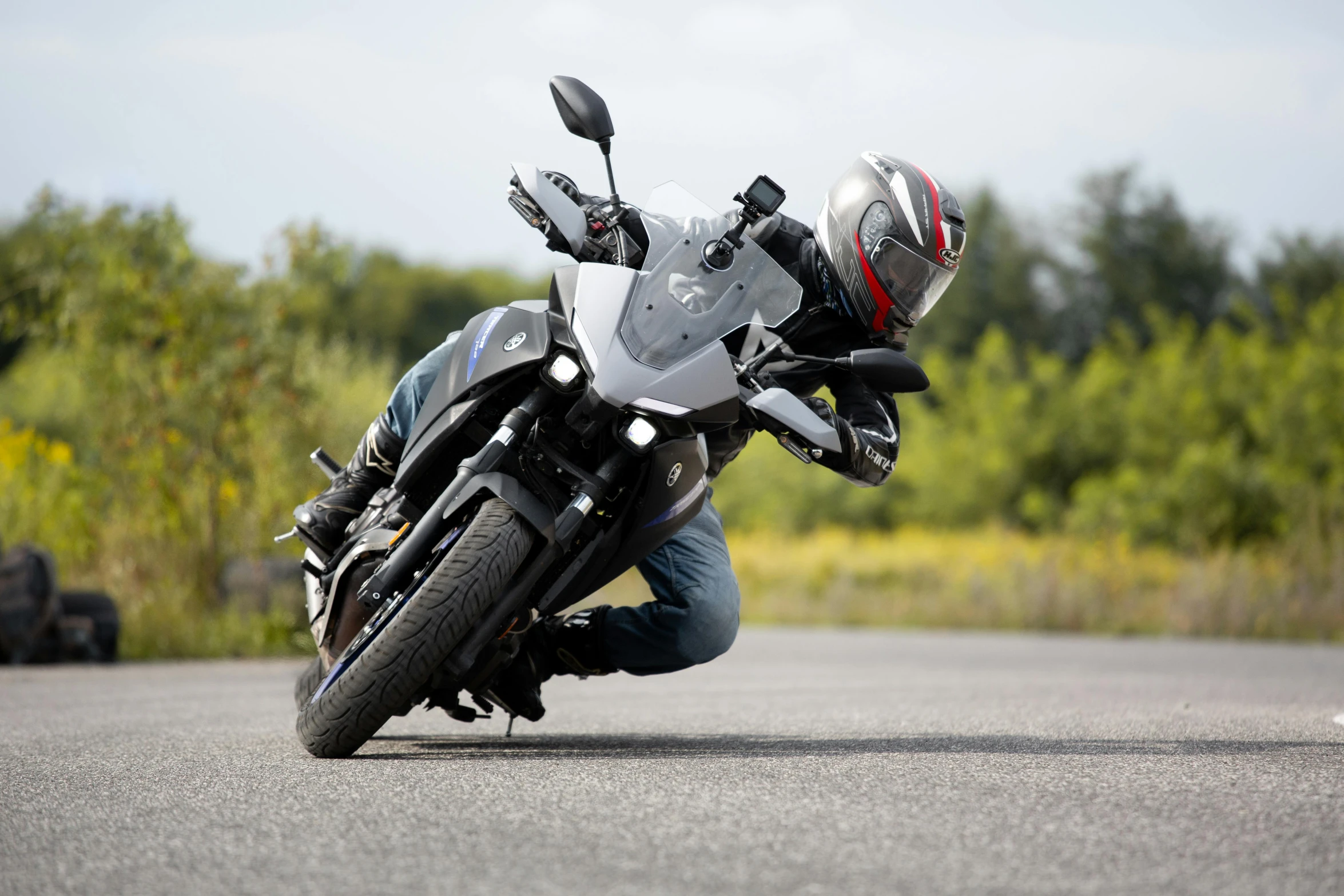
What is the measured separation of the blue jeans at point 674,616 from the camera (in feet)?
14.1

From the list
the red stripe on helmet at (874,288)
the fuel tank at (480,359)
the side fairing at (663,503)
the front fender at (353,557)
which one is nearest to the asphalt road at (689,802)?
the front fender at (353,557)

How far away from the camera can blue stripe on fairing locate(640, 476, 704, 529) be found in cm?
372

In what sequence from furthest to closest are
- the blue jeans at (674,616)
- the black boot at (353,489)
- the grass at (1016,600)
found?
the grass at (1016,600) < the blue jeans at (674,616) < the black boot at (353,489)

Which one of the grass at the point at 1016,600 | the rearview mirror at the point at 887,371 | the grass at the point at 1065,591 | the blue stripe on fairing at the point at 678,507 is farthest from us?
the grass at the point at 1065,591

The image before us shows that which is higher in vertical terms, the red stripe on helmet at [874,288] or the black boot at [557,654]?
the red stripe on helmet at [874,288]

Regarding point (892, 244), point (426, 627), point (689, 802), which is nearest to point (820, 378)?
point (892, 244)

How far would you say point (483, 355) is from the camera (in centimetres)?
379

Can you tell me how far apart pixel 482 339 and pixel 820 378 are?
101cm

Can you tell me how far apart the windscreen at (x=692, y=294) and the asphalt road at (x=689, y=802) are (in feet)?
3.66

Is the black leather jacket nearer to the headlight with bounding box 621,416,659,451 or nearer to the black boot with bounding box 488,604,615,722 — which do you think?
the headlight with bounding box 621,416,659,451

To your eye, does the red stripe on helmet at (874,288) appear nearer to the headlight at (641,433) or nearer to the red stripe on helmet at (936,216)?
the red stripe on helmet at (936,216)

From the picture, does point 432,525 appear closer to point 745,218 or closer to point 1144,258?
point 745,218

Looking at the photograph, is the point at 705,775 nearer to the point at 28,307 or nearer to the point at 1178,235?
the point at 28,307

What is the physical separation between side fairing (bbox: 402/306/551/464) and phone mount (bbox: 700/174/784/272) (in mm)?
511
